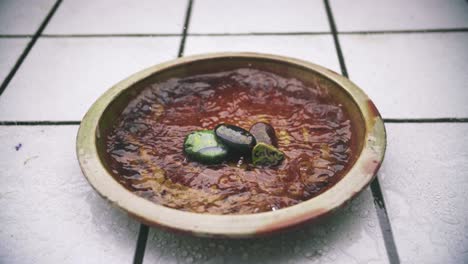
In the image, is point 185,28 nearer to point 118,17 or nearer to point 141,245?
point 118,17

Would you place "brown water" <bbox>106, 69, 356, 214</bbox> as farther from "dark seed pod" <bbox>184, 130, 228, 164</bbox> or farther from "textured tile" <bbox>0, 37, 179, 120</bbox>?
"textured tile" <bbox>0, 37, 179, 120</bbox>

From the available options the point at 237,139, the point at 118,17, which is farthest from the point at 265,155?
the point at 118,17

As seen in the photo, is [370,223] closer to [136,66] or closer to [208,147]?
[208,147]

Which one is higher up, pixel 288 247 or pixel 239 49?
pixel 239 49

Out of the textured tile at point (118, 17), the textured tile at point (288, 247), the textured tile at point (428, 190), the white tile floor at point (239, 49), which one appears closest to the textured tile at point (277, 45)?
the white tile floor at point (239, 49)

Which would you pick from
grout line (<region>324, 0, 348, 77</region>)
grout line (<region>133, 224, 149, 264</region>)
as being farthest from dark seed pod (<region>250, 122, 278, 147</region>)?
grout line (<region>324, 0, 348, 77</region>)
